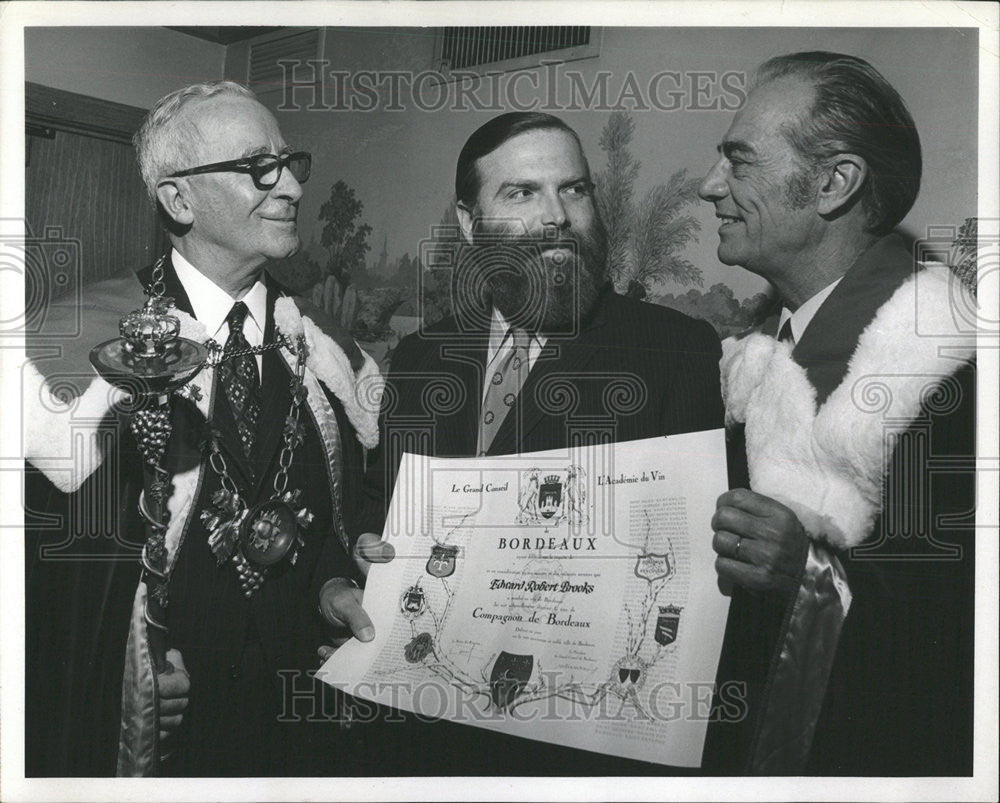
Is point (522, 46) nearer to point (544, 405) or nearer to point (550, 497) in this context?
point (544, 405)

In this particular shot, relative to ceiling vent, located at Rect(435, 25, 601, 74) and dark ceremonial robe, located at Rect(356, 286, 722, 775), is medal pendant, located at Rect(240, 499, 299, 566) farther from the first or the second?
ceiling vent, located at Rect(435, 25, 601, 74)

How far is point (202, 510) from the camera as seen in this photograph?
217 centimetres

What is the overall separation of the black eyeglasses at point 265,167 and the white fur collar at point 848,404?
3.42 feet

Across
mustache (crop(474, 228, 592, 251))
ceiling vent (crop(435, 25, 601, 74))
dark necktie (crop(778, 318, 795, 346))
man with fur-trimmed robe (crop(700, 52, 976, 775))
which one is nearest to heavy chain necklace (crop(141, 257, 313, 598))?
mustache (crop(474, 228, 592, 251))

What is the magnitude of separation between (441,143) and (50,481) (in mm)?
1190

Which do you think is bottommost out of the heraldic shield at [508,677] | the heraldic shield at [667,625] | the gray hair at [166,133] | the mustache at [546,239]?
the heraldic shield at [508,677]

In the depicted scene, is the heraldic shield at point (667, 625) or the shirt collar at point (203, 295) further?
the shirt collar at point (203, 295)

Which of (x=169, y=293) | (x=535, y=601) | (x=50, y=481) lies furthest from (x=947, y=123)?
(x=50, y=481)

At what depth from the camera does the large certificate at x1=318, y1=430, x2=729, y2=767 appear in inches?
83.0

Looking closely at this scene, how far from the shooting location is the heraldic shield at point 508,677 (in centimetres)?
214

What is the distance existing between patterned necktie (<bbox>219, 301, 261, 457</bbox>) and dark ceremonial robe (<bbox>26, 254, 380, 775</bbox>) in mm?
21

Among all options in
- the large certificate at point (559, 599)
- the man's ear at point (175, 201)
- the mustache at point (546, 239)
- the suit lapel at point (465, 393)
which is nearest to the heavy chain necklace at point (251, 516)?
the man's ear at point (175, 201)

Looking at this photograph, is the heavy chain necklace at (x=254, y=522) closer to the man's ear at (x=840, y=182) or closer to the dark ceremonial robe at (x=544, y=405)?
the dark ceremonial robe at (x=544, y=405)

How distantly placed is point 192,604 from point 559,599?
2.71ft
